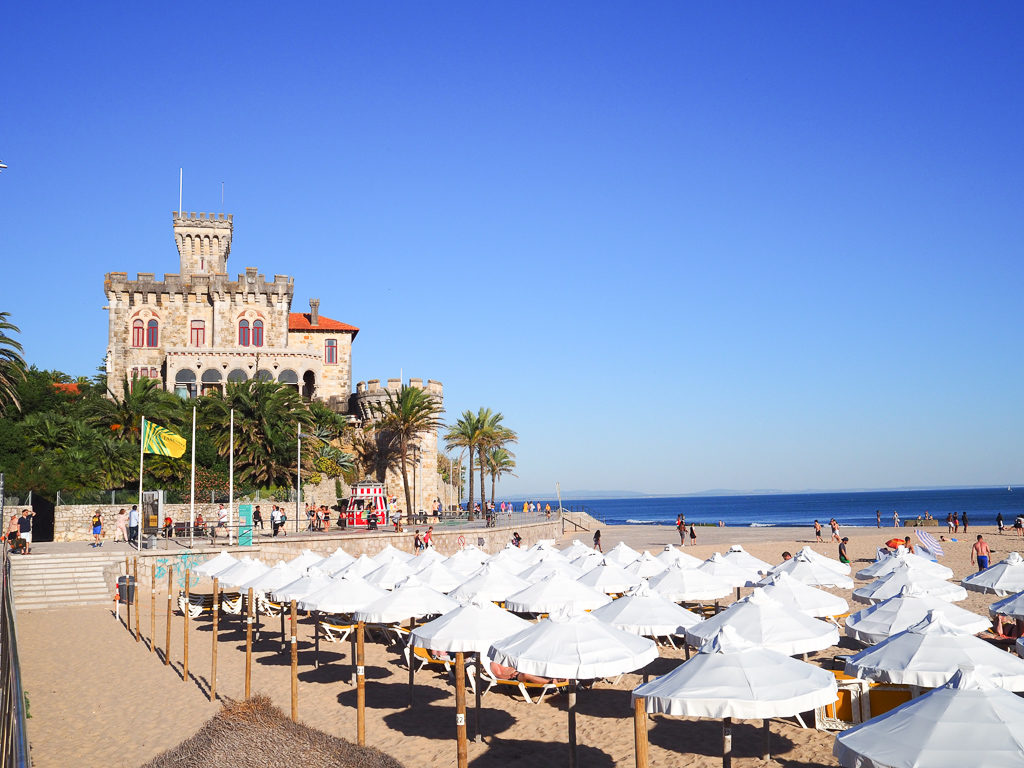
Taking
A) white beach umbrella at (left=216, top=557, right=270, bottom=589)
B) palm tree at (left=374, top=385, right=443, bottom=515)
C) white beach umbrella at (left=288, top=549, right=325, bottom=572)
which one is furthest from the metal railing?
palm tree at (left=374, top=385, right=443, bottom=515)

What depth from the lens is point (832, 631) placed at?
1130cm

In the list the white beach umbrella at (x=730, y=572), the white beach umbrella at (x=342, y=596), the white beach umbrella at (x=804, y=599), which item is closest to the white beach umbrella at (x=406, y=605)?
the white beach umbrella at (x=342, y=596)

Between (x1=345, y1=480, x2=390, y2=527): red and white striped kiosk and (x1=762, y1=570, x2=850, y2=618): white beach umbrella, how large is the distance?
27.1 m

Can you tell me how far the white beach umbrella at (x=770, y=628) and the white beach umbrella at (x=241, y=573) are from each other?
1144 cm

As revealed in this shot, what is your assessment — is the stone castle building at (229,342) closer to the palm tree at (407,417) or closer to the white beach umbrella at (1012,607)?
the palm tree at (407,417)

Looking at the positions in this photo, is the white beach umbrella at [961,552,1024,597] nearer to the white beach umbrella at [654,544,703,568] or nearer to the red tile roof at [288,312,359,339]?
the white beach umbrella at [654,544,703,568]

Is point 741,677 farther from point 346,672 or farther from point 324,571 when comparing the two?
point 324,571

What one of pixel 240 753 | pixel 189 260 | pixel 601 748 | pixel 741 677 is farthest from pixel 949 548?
pixel 189 260

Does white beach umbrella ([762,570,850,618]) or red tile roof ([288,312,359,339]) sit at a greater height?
red tile roof ([288,312,359,339])

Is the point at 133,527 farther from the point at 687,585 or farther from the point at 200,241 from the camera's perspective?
the point at 200,241

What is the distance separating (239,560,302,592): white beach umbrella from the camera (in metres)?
18.2

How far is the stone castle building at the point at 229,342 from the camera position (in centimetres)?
5241

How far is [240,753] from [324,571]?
44.0 feet

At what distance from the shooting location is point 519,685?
13.4 metres
